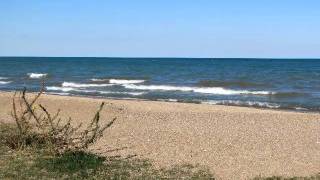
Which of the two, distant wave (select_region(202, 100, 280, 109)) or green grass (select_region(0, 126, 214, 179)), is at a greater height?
green grass (select_region(0, 126, 214, 179))

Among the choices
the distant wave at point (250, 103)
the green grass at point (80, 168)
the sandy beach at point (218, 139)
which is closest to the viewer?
the green grass at point (80, 168)

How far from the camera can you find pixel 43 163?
822 cm

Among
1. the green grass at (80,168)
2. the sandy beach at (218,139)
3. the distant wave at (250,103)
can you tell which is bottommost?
the distant wave at (250,103)

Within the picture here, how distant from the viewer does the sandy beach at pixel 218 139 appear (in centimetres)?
886

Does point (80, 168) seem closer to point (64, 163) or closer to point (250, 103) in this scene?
point (64, 163)

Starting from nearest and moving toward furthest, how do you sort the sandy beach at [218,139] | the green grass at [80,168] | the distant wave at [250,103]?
1. the green grass at [80,168]
2. the sandy beach at [218,139]
3. the distant wave at [250,103]

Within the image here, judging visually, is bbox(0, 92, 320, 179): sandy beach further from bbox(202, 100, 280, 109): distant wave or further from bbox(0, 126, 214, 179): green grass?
bbox(202, 100, 280, 109): distant wave

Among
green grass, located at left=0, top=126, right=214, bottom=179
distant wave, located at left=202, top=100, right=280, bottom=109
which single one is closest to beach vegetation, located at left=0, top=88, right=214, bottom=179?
green grass, located at left=0, top=126, right=214, bottom=179

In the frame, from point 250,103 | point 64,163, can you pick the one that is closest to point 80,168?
point 64,163

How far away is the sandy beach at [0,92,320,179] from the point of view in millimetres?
8859

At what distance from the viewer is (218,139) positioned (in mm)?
11219

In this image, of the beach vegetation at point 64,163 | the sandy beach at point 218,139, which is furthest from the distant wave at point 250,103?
the beach vegetation at point 64,163

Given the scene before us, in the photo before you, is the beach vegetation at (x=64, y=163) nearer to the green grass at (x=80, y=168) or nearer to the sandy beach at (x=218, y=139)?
the green grass at (x=80, y=168)

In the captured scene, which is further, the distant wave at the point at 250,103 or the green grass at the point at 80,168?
the distant wave at the point at 250,103
